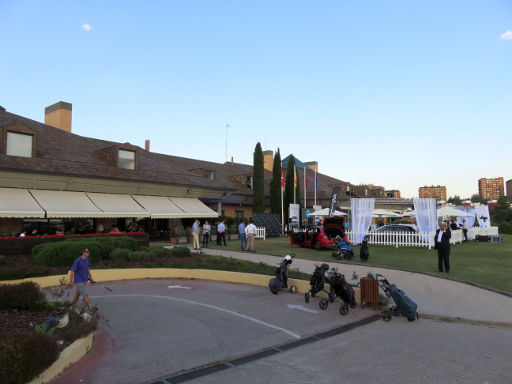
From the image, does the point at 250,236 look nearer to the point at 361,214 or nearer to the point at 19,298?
the point at 361,214

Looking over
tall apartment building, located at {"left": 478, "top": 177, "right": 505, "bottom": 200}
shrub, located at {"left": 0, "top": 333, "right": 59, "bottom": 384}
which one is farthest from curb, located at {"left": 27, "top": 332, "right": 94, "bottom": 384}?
tall apartment building, located at {"left": 478, "top": 177, "right": 505, "bottom": 200}

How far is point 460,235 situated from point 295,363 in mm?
23387

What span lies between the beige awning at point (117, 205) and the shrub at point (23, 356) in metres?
16.6

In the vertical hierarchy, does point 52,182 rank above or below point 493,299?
above

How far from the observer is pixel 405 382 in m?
4.62

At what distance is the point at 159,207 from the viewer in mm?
23828

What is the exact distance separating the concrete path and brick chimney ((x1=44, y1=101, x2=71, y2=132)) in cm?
2557

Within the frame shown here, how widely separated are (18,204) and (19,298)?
12.6 m

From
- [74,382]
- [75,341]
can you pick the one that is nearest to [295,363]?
[74,382]

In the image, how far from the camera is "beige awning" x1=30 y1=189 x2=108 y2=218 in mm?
18375

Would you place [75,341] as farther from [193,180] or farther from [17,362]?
[193,180]

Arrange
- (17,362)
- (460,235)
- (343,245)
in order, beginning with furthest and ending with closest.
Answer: (460,235) → (343,245) → (17,362)

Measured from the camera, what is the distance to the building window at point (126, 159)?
24.6 metres

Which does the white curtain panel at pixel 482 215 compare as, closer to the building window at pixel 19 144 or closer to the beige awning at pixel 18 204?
the beige awning at pixel 18 204
